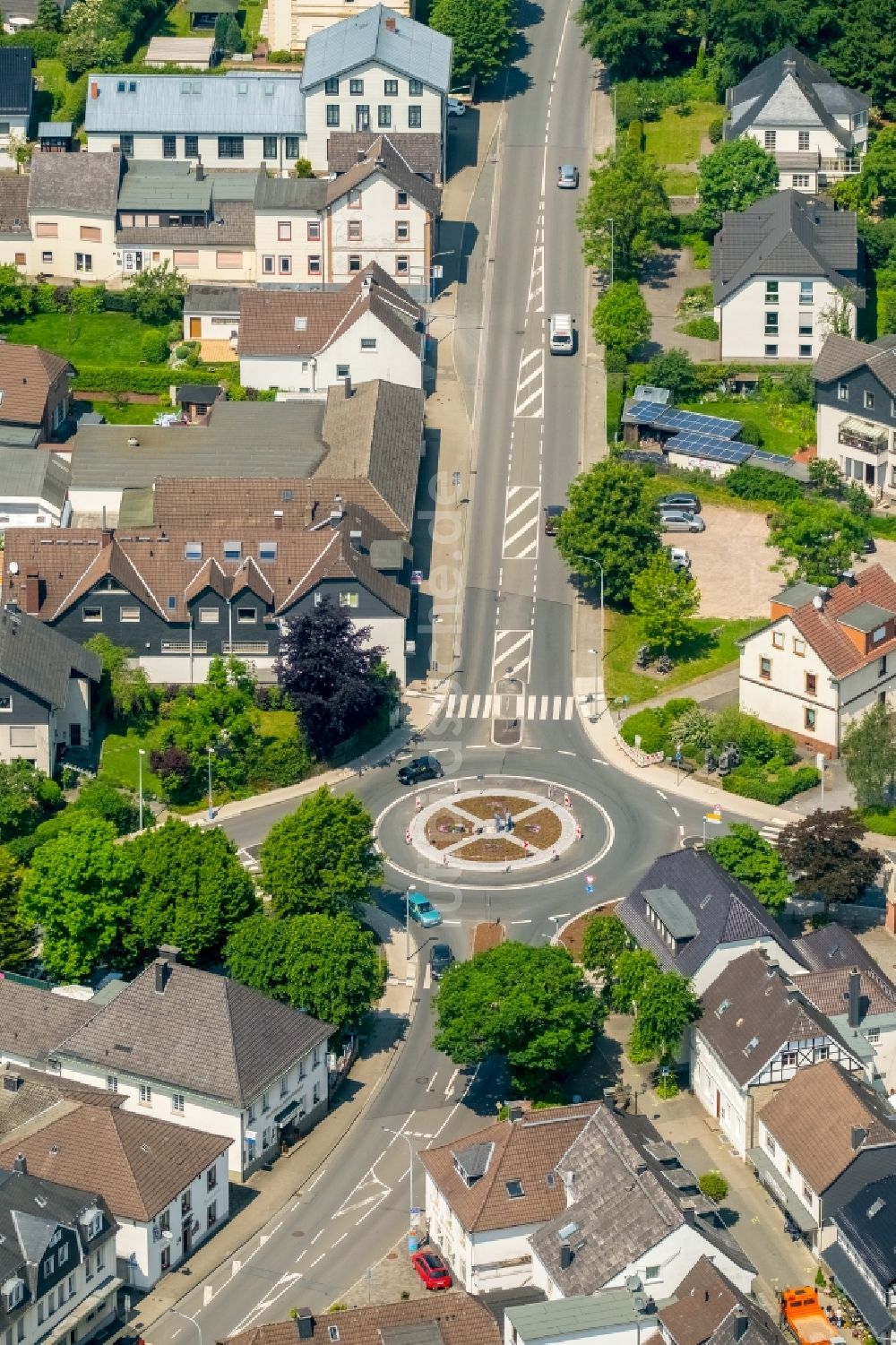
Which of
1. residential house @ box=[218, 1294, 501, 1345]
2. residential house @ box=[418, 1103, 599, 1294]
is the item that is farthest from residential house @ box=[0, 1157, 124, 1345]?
residential house @ box=[418, 1103, 599, 1294]

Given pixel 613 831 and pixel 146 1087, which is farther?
pixel 613 831

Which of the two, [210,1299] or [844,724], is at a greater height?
[844,724]

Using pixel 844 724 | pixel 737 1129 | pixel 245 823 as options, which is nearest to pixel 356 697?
pixel 245 823

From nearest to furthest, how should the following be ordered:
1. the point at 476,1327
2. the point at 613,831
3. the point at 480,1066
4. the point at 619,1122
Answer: the point at 476,1327 < the point at 619,1122 < the point at 480,1066 < the point at 613,831

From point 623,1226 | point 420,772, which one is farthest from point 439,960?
point 623,1226

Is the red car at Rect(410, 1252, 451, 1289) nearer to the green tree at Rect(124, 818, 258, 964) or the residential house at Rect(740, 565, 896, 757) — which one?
the green tree at Rect(124, 818, 258, 964)

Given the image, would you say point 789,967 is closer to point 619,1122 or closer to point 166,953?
point 619,1122

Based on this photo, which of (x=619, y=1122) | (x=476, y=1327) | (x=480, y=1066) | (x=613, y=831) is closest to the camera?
(x=476, y=1327)
